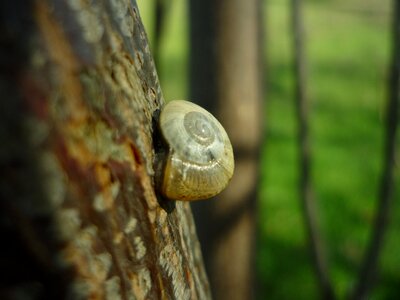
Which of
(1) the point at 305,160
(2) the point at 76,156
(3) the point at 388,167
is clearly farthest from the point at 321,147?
(2) the point at 76,156

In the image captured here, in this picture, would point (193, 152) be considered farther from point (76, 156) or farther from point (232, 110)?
point (232, 110)

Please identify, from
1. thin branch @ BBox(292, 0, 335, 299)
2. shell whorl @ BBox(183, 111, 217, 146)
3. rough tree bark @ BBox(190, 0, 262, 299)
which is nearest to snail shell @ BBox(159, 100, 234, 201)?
shell whorl @ BBox(183, 111, 217, 146)

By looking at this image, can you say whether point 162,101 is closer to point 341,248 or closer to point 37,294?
point 37,294

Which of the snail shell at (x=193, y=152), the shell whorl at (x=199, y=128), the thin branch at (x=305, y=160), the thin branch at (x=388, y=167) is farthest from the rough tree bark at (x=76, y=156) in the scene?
the thin branch at (x=305, y=160)

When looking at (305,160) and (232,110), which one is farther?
(305,160)

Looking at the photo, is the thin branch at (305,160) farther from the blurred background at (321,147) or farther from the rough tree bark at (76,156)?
the rough tree bark at (76,156)
